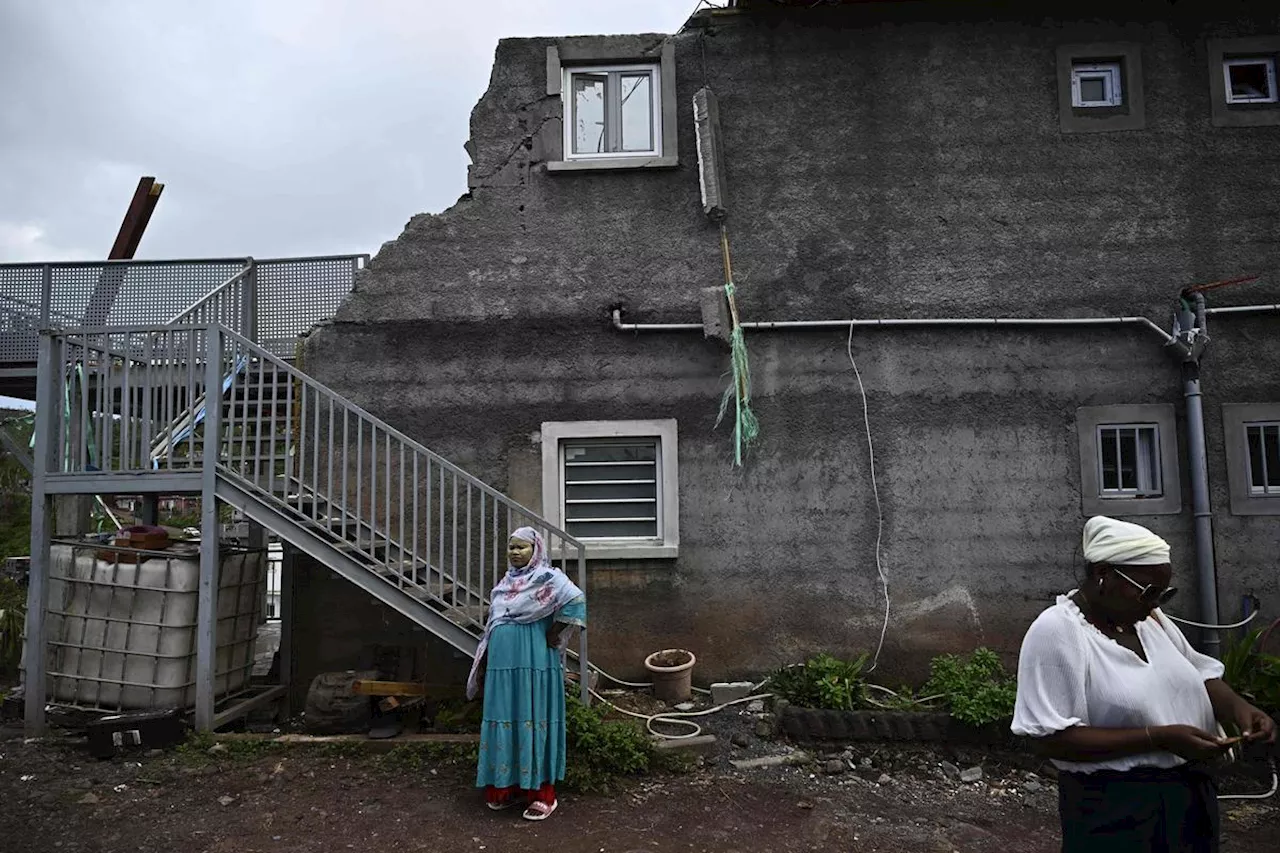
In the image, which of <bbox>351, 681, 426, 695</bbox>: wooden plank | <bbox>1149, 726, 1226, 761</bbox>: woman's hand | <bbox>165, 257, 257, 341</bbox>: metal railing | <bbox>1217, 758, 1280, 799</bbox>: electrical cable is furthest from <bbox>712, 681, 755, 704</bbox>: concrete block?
<bbox>165, 257, 257, 341</bbox>: metal railing

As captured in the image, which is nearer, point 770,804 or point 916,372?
point 770,804

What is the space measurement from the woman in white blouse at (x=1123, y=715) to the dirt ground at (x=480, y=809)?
2.51 metres

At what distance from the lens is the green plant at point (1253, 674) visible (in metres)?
6.24

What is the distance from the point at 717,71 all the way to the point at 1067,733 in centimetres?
676

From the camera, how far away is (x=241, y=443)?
6.75m

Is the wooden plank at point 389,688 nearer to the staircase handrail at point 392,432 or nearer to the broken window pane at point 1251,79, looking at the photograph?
the staircase handrail at point 392,432

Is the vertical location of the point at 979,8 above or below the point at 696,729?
above

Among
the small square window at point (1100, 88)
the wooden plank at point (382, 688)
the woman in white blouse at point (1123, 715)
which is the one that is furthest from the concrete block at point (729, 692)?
the small square window at point (1100, 88)

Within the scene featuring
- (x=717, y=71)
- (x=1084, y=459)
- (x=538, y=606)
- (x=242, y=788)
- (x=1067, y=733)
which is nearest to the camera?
(x=1067, y=733)

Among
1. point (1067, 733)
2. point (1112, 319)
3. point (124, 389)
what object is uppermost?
point (1112, 319)

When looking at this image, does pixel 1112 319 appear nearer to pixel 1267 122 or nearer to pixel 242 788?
pixel 1267 122

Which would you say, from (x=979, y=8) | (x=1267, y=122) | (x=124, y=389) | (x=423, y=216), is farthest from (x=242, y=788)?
(x=1267, y=122)

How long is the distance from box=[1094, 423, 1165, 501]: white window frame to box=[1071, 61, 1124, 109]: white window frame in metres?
2.84

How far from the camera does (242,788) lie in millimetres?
5559
